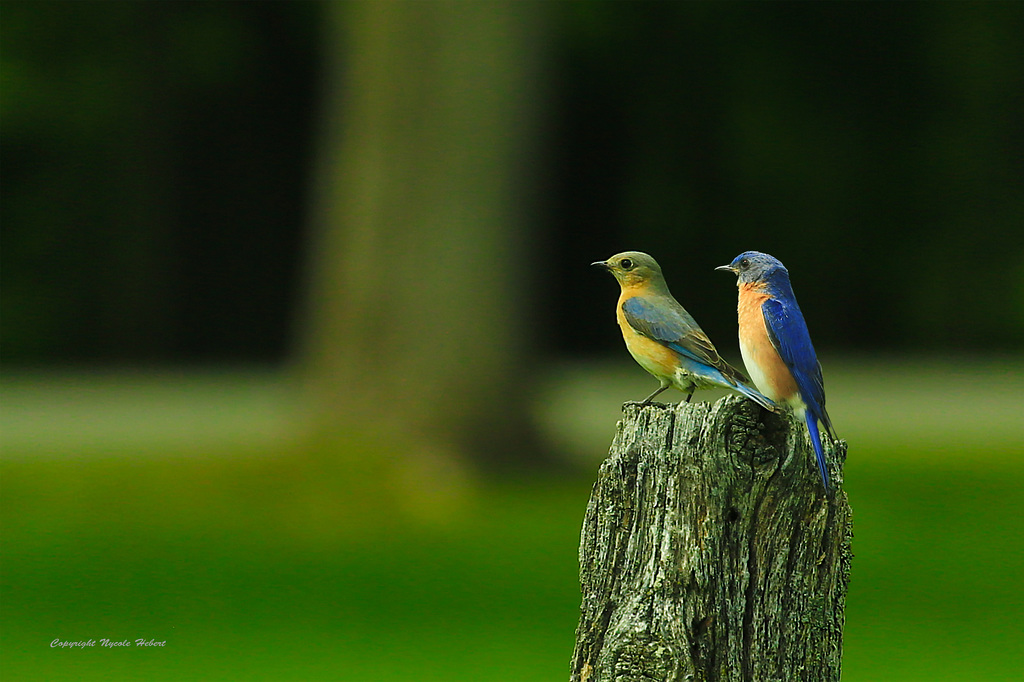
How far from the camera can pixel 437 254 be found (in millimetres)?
10891

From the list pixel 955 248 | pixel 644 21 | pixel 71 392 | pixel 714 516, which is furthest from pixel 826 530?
pixel 71 392

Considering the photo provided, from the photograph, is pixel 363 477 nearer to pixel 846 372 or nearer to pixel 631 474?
pixel 631 474

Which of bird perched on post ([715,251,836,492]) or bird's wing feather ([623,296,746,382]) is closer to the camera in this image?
bird perched on post ([715,251,836,492])

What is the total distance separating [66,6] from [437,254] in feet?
27.3

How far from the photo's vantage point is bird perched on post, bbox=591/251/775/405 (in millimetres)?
4137

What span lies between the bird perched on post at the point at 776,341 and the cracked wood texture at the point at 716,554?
12 centimetres

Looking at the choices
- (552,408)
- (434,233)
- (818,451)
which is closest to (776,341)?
(818,451)

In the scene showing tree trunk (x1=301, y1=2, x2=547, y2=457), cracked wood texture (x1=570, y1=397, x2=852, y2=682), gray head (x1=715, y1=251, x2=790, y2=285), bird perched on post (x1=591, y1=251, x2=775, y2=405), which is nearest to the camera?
cracked wood texture (x1=570, y1=397, x2=852, y2=682)

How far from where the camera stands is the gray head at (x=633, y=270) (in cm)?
448

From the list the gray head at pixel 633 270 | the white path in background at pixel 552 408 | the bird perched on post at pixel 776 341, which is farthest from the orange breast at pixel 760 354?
the white path in background at pixel 552 408

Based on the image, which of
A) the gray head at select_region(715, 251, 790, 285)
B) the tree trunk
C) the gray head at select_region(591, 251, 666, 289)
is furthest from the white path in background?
the gray head at select_region(715, 251, 790, 285)

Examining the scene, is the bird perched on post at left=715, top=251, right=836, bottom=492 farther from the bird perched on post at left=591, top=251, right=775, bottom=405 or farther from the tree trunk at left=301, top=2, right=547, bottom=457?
the tree trunk at left=301, top=2, right=547, bottom=457

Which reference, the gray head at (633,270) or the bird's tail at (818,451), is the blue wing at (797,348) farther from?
the gray head at (633,270)

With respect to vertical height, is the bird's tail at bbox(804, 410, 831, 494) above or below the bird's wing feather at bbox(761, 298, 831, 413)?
below
